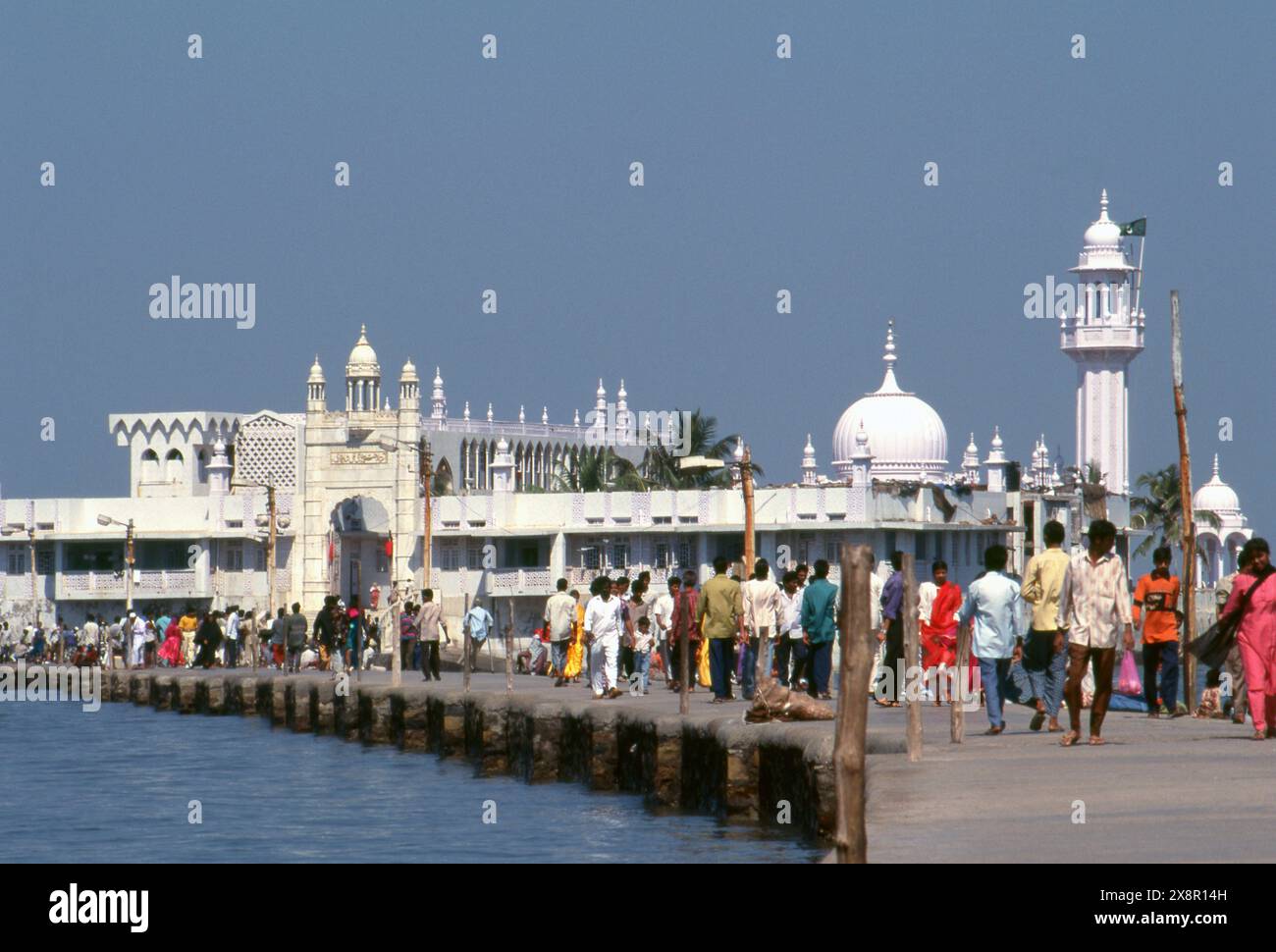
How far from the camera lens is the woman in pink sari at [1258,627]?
16969 millimetres

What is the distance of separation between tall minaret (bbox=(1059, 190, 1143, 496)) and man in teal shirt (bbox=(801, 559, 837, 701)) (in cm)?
6930

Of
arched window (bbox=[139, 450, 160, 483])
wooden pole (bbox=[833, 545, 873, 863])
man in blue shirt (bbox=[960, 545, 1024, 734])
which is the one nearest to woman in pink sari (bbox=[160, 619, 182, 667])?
arched window (bbox=[139, 450, 160, 483])

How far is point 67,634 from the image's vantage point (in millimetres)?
65812

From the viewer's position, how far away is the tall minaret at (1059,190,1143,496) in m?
92.0

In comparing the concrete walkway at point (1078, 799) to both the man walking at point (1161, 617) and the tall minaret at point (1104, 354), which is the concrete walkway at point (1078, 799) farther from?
the tall minaret at point (1104, 354)

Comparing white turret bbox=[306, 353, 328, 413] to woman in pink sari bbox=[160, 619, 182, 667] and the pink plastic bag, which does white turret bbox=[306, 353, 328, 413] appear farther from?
the pink plastic bag

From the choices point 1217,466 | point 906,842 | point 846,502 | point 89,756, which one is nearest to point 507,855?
point 906,842

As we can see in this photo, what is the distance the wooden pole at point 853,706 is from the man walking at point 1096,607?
402cm

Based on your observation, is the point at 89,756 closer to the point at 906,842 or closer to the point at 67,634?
the point at 906,842

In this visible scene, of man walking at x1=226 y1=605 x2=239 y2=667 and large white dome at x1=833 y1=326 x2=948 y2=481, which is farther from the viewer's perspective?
large white dome at x1=833 y1=326 x2=948 y2=481

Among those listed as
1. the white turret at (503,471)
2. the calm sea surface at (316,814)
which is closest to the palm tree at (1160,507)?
the white turret at (503,471)
